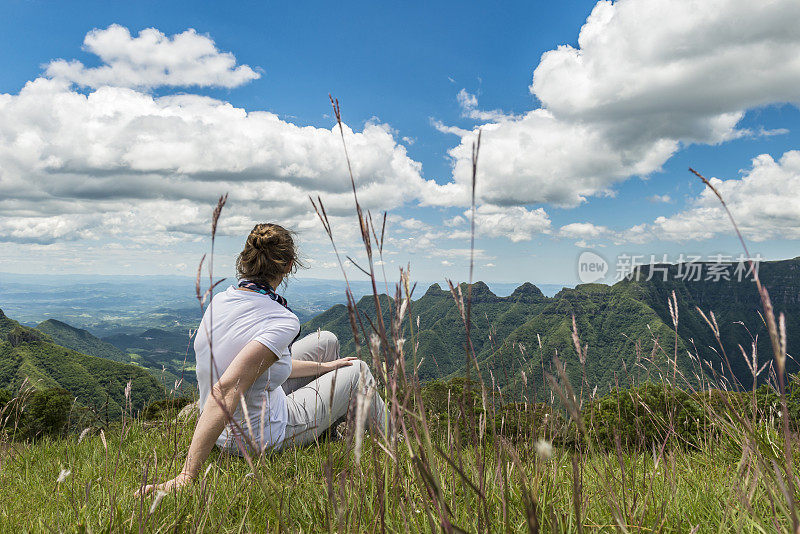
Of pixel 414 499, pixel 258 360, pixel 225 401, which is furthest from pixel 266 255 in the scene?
pixel 414 499

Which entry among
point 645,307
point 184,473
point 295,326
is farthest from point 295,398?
point 645,307

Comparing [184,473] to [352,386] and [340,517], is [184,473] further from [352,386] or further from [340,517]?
[340,517]

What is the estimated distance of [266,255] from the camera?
322cm

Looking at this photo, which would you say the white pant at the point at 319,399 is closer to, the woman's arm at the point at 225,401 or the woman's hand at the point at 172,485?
the woman's arm at the point at 225,401

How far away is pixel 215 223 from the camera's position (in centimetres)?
104

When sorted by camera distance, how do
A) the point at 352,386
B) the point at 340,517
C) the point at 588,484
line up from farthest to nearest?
1. the point at 352,386
2. the point at 588,484
3. the point at 340,517

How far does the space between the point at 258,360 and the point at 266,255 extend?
3.01ft

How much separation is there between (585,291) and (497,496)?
201654mm

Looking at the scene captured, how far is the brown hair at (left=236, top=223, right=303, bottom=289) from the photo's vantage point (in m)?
3.21

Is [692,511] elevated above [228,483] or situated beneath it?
elevated above

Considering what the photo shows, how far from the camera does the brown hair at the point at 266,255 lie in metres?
3.21

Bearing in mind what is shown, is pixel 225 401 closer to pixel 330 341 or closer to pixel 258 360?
pixel 258 360

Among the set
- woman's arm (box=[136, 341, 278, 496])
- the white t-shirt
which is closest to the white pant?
the white t-shirt

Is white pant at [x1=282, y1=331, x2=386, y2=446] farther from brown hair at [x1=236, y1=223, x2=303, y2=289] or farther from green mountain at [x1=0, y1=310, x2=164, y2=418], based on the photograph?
green mountain at [x1=0, y1=310, x2=164, y2=418]
